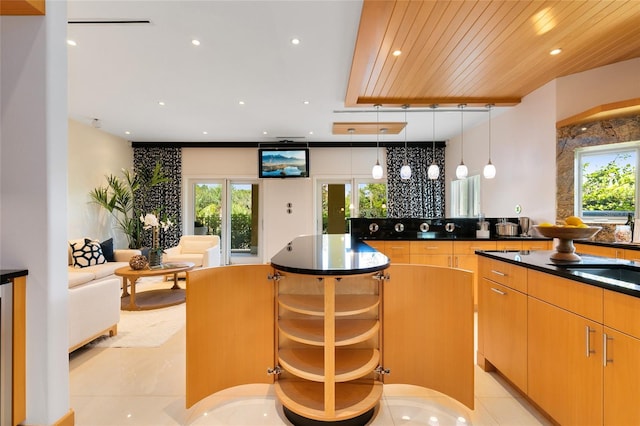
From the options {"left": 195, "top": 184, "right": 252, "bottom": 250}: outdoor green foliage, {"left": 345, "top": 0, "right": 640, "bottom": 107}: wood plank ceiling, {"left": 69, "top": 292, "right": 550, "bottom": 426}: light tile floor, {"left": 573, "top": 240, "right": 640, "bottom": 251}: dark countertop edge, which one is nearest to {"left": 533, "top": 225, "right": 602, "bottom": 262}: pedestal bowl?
{"left": 69, "top": 292, "right": 550, "bottom": 426}: light tile floor

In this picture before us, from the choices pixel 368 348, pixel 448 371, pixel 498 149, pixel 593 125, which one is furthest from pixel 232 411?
pixel 498 149

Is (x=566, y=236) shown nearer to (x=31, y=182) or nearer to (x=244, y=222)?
(x=31, y=182)

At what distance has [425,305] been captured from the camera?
1.85 meters

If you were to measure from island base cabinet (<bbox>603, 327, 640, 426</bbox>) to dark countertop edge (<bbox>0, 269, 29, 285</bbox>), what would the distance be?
9.43ft

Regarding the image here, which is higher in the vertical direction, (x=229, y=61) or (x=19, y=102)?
(x=229, y=61)

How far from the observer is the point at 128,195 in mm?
5914

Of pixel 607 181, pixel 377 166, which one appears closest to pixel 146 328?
pixel 377 166

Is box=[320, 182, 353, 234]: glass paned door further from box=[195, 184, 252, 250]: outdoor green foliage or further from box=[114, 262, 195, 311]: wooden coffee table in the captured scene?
box=[114, 262, 195, 311]: wooden coffee table

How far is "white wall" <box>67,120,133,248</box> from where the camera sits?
193 inches

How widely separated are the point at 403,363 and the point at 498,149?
13.0 ft

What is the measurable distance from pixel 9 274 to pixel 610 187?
510 centimetres

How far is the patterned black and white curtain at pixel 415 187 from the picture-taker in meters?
6.47

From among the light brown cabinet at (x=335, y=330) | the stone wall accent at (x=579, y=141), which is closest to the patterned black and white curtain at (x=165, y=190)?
the light brown cabinet at (x=335, y=330)

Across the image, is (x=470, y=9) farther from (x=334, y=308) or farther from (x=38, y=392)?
(x=38, y=392)
